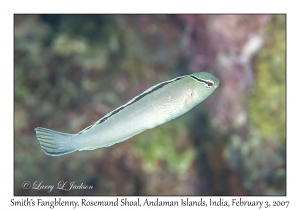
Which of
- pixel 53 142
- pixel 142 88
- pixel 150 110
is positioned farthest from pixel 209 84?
pixel 142 88

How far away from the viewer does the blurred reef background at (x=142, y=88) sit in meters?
4.78

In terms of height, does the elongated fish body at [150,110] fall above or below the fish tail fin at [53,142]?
above

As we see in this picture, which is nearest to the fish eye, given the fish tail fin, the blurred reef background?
the fish tail fin

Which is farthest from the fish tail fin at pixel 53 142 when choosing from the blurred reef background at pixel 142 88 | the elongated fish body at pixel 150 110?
the blurred reef background at pixel 142 88

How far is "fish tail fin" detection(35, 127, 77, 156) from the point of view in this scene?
2232 mm

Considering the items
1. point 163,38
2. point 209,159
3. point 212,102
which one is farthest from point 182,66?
point 209,159

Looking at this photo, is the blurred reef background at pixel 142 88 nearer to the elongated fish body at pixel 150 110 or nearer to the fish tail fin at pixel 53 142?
the fish tail fin at pixel 53 142

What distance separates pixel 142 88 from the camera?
5.98m

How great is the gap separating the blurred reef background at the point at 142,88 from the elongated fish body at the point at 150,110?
2636mm

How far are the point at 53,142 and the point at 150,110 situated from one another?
2.86 feet

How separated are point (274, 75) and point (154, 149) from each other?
8.99ft

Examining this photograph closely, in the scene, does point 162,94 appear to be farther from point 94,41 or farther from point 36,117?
point 94,41

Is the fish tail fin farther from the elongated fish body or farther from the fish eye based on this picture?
the fish eye

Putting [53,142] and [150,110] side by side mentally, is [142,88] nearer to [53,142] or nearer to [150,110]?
[53,142]
